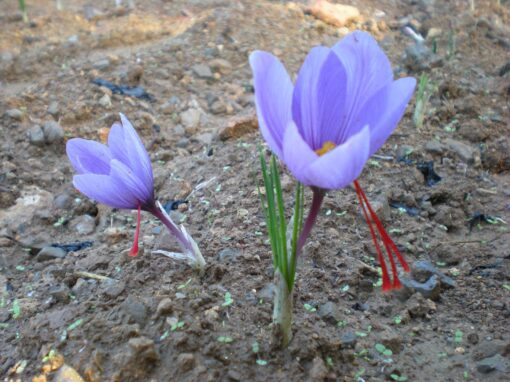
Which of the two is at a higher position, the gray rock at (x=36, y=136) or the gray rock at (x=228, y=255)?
the gray rock at (x=228, y=255)

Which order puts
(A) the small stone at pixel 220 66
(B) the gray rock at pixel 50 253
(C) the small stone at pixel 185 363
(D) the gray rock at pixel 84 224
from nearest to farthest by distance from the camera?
(C) the small stone at pixel 185 363 → (B) the gray rock at pixel 50 253 → (D) the gray rock at pixel 84 224 → (A) the small stone at pixel 220 66

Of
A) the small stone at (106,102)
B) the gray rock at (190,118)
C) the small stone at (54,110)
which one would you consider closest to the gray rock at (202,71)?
the gray rock at (190,118)

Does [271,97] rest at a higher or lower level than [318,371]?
higher

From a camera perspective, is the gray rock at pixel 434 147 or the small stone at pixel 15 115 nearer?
the gray rock at pixel 434 147

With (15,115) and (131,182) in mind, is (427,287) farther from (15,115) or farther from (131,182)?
(15,115)

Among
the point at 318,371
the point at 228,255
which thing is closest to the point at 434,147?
the point at 228,255

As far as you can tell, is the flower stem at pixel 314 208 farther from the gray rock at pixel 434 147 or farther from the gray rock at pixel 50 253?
the gray rock at pixel 434 147

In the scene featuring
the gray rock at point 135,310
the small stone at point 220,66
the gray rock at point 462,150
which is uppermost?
the gray rock at point 135,310

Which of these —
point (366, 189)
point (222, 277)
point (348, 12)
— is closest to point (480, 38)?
point (348, 12)
